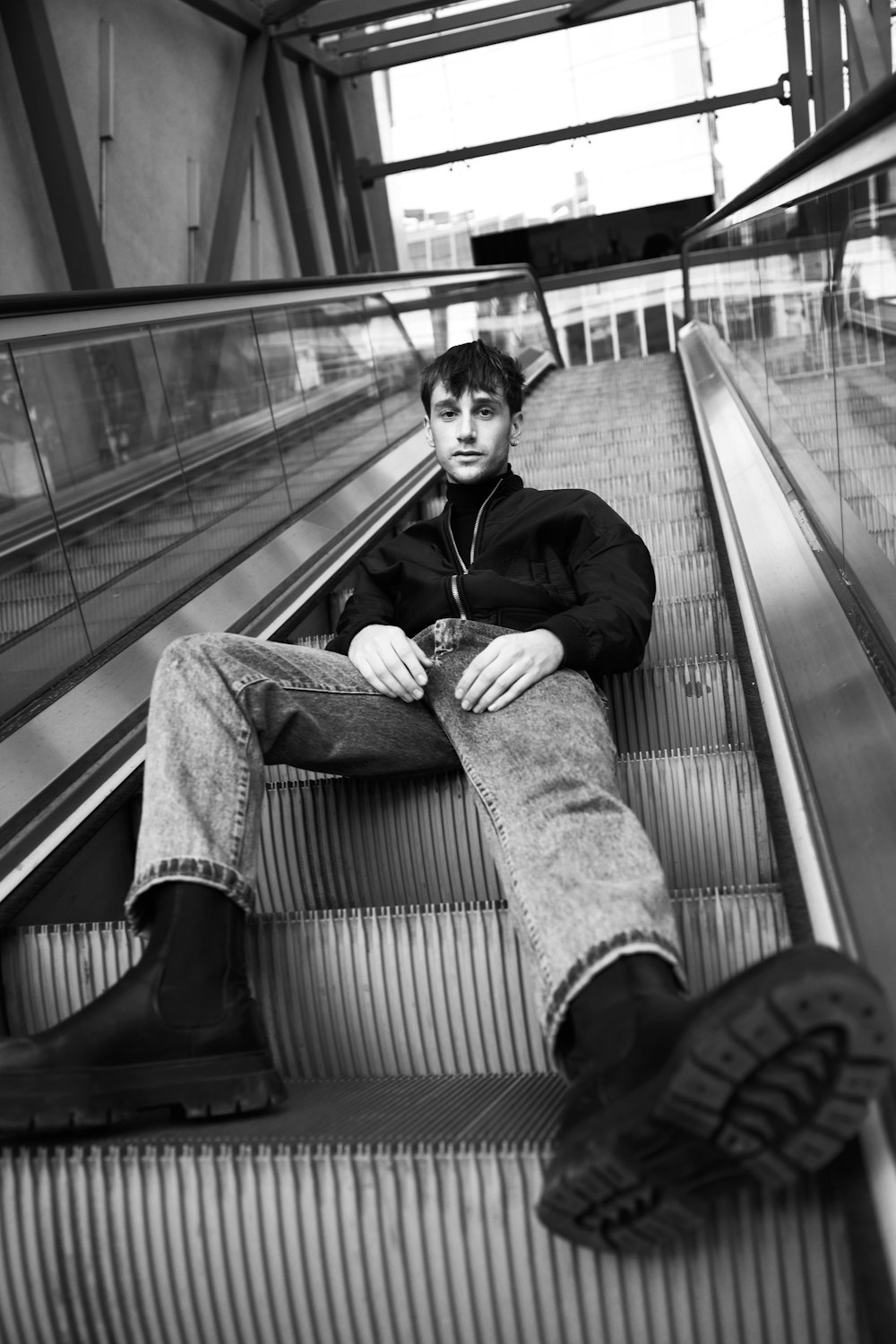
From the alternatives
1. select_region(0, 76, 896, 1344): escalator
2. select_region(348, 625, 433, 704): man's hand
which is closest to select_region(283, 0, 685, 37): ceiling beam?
select_region(0, 76, 896, 1344): escalator

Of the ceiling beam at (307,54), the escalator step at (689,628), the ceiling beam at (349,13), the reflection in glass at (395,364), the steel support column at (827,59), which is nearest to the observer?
the escalator step at (689,628)

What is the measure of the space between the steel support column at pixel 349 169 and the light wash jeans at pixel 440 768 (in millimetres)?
18360

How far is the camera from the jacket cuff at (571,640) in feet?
7.44

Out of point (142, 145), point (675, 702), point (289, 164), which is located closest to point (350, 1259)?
point (675, 702)

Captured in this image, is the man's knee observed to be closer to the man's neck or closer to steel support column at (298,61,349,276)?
the man's neck

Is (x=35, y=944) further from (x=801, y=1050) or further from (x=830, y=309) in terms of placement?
(x=830, y=309)

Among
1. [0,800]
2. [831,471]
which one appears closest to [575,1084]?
[0,800]

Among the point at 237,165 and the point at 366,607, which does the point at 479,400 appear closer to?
the point at 366,607

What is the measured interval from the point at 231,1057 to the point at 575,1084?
1.60ft

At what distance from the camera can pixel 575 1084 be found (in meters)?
1.46

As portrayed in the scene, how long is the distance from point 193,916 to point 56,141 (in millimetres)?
9544

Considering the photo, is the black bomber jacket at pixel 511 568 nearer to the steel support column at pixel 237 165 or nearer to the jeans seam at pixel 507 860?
the jeans seam at pixel 507 860

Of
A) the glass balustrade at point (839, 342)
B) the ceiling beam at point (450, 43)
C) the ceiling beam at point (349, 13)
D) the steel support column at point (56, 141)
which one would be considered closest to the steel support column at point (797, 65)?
the ceiling beam at point (450, 43)

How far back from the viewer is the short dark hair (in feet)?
9.07
